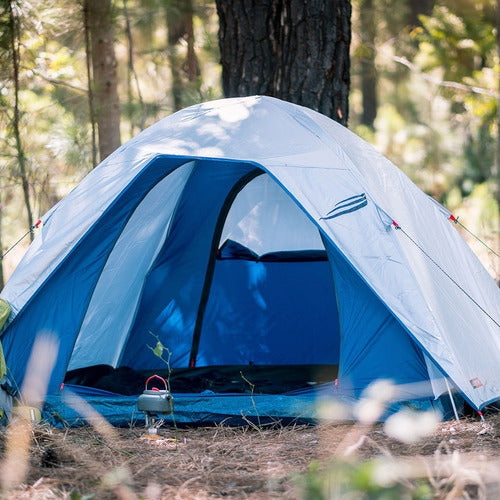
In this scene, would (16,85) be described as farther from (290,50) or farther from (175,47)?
(175,47)

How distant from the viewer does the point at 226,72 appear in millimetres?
5078

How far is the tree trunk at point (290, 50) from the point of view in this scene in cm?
485

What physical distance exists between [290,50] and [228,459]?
287cm

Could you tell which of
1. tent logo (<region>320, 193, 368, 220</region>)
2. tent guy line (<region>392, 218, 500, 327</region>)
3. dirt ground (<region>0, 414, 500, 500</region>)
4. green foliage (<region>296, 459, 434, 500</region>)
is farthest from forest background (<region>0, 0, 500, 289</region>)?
green foliage (<region>296, 459, 434, 500</region>)

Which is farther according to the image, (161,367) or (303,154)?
(161,367)

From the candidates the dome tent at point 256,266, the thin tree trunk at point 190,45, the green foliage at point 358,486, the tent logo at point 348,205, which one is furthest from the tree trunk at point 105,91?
the green foliage at point 358,486

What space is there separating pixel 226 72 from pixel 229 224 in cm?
113

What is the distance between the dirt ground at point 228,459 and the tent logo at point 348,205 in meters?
1.02

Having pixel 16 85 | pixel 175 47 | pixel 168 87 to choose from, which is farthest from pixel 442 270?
pixel 168 87

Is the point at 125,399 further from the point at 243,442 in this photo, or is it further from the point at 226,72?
the point at 226,72

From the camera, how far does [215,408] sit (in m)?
3.62

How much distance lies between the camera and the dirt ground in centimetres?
241

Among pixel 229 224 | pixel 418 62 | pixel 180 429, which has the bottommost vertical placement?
pixel 180 429

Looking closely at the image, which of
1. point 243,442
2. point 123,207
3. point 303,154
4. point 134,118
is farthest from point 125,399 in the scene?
point 134,118
